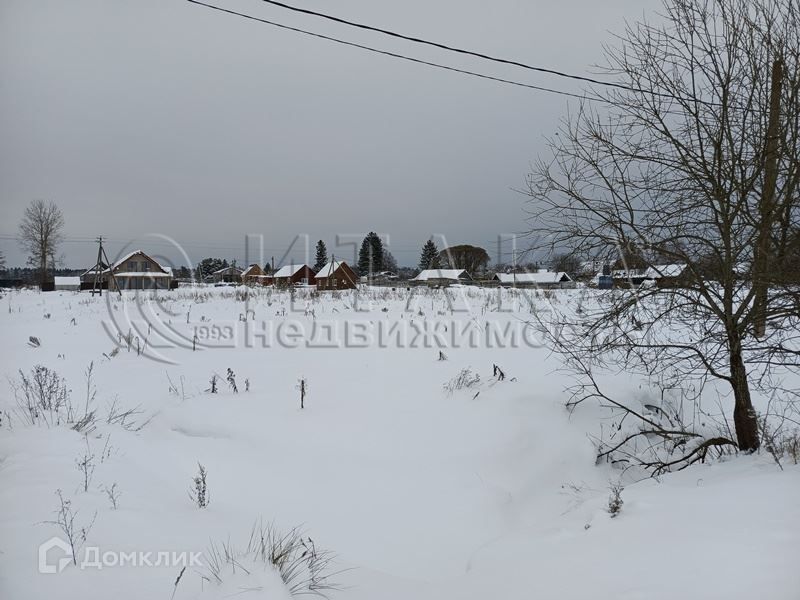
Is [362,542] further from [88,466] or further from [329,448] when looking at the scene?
[88,466]

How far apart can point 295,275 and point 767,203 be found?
47.2 metres

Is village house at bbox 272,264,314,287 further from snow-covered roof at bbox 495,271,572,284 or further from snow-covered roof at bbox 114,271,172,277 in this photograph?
snow-covered roof at bbox 495,271,572,284

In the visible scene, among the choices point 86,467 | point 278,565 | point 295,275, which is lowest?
point 278,565

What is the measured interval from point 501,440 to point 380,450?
56.5 inches

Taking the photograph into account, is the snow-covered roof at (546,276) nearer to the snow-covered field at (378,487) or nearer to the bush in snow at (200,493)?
the snow-covered field at (378,487)

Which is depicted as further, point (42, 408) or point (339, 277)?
point (339, 277)

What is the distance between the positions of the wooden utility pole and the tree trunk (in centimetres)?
48

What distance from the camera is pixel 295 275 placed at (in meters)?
48.1

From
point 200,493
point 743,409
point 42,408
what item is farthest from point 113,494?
point 743,409

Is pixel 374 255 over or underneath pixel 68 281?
over

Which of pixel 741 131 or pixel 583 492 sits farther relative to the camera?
pixel 583 492

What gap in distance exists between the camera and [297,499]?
3863 millimetres

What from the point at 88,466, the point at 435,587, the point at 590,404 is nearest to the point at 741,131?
the point at 590,404

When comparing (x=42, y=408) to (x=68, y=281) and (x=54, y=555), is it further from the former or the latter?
(x=68, y=281)
